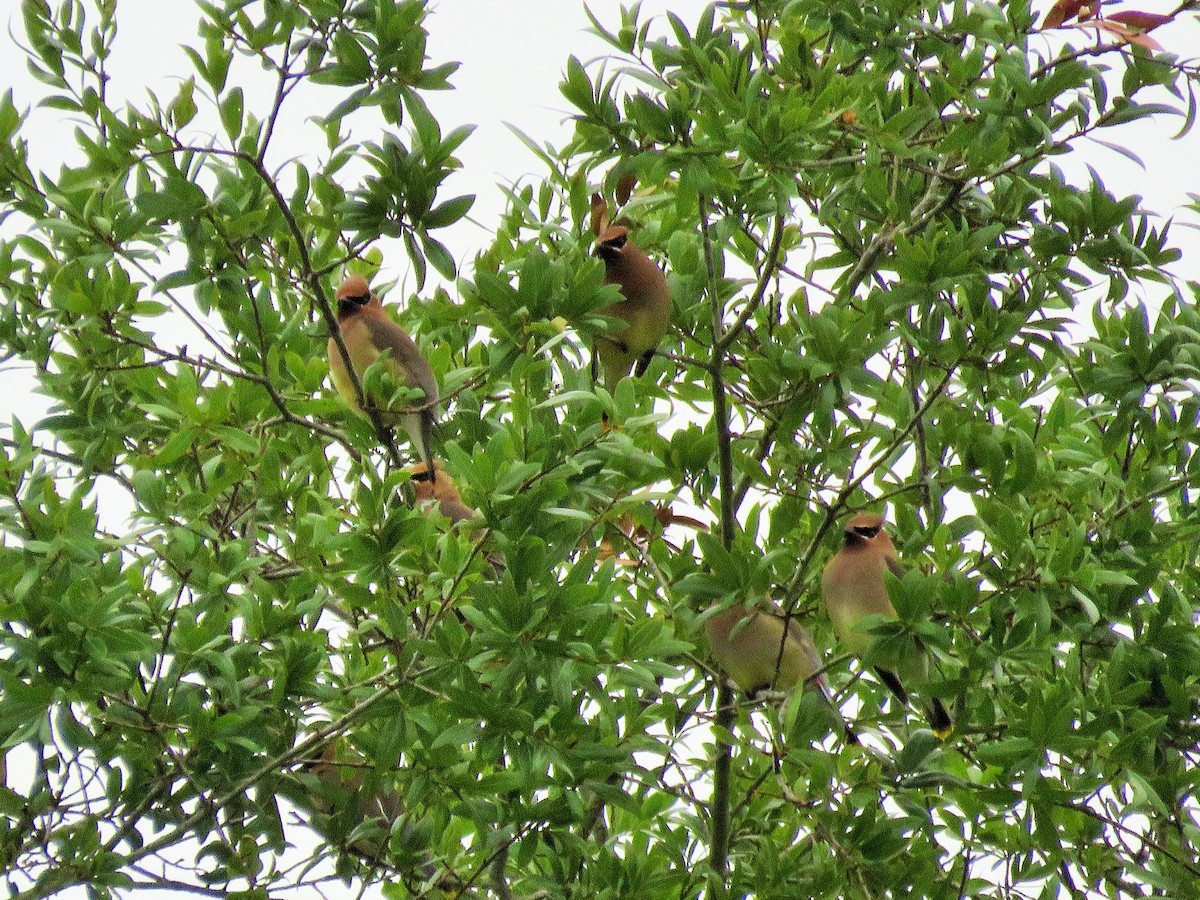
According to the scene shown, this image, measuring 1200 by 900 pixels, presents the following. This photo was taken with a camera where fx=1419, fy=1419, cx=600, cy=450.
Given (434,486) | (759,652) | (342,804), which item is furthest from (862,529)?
(342,804)

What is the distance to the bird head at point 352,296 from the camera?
409 centimetres

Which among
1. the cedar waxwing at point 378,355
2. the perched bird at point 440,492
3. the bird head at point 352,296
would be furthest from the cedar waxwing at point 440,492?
the bird head at point 352,296

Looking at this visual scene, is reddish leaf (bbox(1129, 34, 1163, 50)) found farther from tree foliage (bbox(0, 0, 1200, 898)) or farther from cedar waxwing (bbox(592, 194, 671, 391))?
cedar waxwing (bbox(592, 194, 671, 391))

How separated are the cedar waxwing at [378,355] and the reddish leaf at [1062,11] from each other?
168 cm

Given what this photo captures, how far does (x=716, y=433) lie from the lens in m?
3.49

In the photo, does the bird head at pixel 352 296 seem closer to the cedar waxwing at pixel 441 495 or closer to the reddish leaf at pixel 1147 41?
the cedar waxwing at pixel 441 495

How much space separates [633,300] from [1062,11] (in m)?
1.22

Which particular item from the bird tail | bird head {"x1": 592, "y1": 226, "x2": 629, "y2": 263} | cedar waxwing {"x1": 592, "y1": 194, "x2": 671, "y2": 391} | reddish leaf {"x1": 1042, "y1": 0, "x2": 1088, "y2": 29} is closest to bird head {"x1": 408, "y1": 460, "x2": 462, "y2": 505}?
cedar waxwing {"x1": 592, "y1": 194, "x2": 671, "y2": 391}

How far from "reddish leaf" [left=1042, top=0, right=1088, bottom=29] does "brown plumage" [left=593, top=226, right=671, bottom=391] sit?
112 centimetres

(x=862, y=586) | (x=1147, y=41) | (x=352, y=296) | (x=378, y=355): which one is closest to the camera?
(x=1147, y=41)

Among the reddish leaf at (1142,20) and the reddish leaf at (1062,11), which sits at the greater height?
the reddish leaf at (1062,11)

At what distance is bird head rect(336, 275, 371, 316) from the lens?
4.09 m

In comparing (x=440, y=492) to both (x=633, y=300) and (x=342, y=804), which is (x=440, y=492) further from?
(x=342, y=804)

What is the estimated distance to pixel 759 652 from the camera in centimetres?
386
